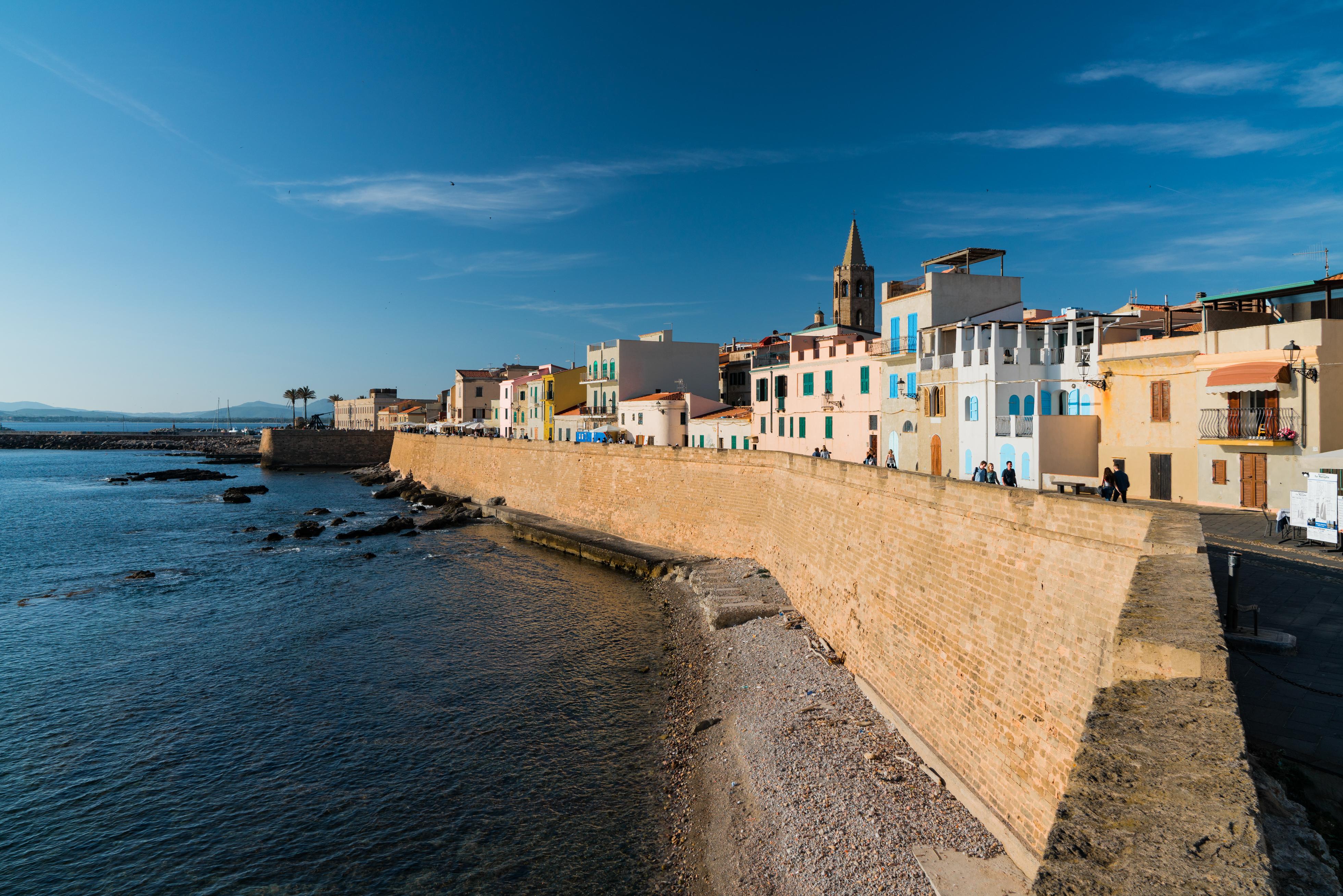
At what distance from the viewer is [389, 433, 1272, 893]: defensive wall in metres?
4.11

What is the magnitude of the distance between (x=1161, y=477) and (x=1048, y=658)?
15216 mm

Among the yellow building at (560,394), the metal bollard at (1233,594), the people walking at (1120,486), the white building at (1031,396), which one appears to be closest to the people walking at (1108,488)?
the people walking at (1120,486)

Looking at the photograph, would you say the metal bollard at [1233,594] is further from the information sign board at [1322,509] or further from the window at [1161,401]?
the window at [1161,401]

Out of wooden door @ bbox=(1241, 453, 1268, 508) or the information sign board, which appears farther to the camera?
wooden door @ bbox=(1241, 453, 1268, 508)

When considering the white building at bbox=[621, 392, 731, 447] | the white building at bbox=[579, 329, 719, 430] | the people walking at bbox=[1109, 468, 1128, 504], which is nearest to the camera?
the people walking at bbox=[1109, 468, 1128, 504]

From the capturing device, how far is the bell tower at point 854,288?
66.9 meters

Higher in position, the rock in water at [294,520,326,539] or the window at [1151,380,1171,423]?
the window at [1151,380,1171,423]

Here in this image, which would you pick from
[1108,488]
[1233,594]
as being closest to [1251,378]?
[1108,488]

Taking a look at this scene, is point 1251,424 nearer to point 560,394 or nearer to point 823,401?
point 823,401

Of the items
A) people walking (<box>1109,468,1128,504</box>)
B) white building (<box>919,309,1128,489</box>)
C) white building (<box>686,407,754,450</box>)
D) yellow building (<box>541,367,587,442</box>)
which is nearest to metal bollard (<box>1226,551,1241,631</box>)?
people walking (<box>1109,468,1128,504</box>)

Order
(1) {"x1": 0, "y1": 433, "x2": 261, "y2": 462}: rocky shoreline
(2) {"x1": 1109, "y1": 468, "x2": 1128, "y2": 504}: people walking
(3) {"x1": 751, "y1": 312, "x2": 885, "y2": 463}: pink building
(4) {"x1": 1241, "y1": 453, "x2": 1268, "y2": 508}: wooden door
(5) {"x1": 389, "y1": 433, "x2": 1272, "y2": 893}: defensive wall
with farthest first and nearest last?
1. (1) {"x1": 0, "y1": 433, "x2": 261, "y2": 462}: rocky shoreline
2. (3) {"x1": 751, "y1": 312, "x2": 885, "y2": 463}: pink building
3. (4) {"x1": 1241, "y1": 453, "x2": 1268, "y2": 508}: wooden door
4. (2) {"x1": 1109, "y1": 468, "x2": 1128, "y2": 504}: people walking
5. (5) {"x1": 389, "y1": 433, "x2": 1272, "y2": 893}: defensive wall

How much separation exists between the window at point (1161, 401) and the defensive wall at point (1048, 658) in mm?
10172

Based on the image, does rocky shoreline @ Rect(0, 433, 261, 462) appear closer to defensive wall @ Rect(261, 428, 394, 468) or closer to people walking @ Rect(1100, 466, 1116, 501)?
defensive wall @ Rect(261, 428, 394, 468)

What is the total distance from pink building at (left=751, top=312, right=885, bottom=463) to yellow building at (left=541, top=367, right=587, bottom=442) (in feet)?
70.3
